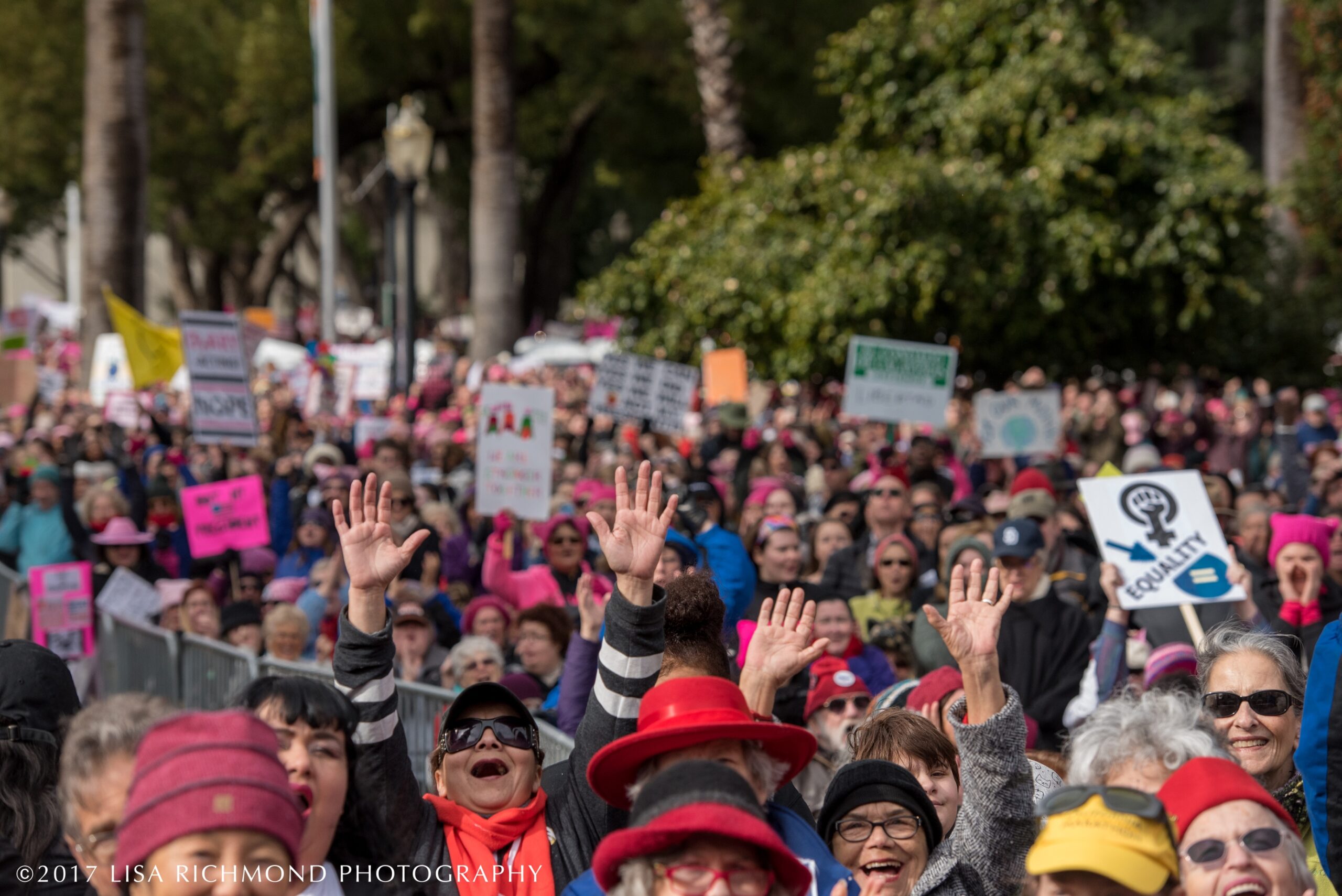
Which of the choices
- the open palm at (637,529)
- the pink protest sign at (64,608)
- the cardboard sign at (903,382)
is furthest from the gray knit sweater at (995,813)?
the cardboard sign at (903,382)

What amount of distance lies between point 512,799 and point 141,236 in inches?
719

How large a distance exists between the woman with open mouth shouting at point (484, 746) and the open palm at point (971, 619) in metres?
0.68

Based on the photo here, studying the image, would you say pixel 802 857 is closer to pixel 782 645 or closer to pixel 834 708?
pixel 782 645

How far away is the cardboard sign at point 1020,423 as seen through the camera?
1420 centimetres

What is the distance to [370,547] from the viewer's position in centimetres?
401

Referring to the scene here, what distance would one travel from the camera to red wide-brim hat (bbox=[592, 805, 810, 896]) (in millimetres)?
2797

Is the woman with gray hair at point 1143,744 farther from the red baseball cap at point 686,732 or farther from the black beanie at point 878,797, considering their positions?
the red baseball cap at point 686,732

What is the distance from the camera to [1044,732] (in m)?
7.13

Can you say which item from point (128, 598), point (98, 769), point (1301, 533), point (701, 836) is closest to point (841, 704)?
point (1301, 533)

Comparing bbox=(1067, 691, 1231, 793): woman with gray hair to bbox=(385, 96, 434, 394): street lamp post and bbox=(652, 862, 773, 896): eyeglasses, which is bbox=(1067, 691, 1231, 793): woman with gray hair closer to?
bbox=(652, 862, 773, 896): eyeglasses

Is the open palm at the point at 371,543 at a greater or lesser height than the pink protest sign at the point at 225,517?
greater

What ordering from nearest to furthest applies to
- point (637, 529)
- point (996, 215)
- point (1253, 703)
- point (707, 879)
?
point (707, 879) < point (637, 529) < point (1253, 703) < point (996, 215)

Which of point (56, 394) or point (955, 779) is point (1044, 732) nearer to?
point (955, 779)

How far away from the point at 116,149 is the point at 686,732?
18.7m
